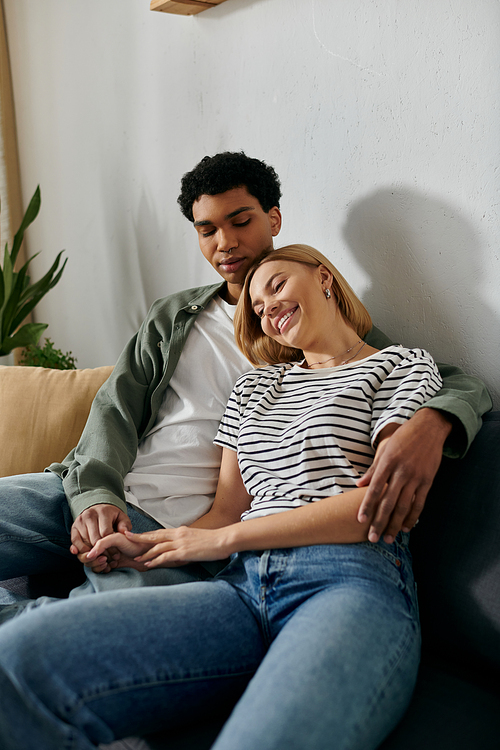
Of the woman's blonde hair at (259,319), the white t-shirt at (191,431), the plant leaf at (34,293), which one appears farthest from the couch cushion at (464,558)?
the plant leaf at (34,293)

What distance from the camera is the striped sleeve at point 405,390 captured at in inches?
42.9

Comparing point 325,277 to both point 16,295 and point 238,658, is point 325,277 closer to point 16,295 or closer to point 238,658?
point 238,658

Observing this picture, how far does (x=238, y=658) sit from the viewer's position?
3.14 ft

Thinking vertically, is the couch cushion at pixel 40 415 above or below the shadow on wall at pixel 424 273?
below

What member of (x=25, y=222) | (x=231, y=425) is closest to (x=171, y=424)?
(x=231, y=425)

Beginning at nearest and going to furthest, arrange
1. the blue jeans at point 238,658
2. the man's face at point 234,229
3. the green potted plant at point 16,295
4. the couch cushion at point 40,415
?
1. the blue jeans at point 238,658
2. the man's face at point 234,229
3. the couch cushion at point 40,415
4. the green potted plant at point 16,295

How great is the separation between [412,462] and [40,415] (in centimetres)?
124

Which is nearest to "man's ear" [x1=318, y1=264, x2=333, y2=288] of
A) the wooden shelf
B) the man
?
the man

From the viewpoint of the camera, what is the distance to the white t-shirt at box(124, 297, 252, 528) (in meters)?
1.44

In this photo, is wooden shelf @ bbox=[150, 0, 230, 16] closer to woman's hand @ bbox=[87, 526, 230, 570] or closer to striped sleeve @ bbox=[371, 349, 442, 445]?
striped sleeve @ bbox=[371, 349, 442, 445]

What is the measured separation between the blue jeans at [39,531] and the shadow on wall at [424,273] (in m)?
0.78

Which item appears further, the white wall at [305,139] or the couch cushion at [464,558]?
the white wall at [305,139]

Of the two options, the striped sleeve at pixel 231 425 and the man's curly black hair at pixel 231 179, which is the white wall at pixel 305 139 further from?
the striped sleeve at pixel 231 425

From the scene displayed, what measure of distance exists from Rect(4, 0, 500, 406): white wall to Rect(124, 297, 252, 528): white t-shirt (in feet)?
1.31
